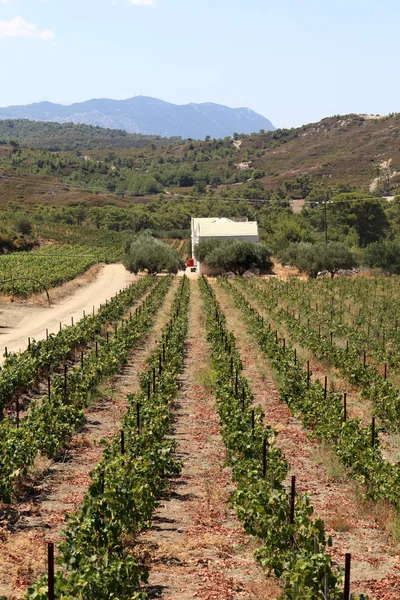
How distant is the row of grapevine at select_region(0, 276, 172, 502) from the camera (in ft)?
40.0

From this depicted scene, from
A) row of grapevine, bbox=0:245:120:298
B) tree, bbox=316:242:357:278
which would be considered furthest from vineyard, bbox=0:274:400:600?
tree, bbox=316:242:357:278

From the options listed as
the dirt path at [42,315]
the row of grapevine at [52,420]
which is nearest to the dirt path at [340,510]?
the row of grapevine at [52,420]

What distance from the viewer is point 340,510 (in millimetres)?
11477

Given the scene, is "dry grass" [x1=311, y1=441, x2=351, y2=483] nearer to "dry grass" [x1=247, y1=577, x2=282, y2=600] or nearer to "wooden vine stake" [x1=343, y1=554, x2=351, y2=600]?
"dry grass" [x1=247, y1=577, x2=282, y2=600]

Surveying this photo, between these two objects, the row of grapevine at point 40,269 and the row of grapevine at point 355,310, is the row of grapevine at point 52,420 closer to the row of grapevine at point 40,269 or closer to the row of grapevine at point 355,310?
the row of grapevine at point 355,310

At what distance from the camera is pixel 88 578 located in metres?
7.49

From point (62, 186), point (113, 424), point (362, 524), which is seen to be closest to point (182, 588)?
point (362, 524)

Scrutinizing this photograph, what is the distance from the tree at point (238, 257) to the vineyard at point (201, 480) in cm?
4248

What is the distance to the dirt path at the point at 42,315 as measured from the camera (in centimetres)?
3167

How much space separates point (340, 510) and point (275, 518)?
254 centimetres

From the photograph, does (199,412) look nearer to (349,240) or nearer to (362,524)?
(362,524)

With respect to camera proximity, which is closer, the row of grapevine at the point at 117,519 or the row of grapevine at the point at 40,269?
the row of grapevine at the point at 117,519

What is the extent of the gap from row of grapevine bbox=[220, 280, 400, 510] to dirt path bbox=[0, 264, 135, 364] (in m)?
10.8

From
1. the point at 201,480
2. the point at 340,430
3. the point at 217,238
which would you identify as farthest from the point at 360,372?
the point at 217,238
